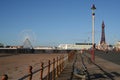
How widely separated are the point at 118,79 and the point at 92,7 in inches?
850

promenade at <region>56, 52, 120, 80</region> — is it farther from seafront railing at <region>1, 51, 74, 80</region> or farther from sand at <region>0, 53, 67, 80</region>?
sand at <region>0, 53, 67, 80</region>

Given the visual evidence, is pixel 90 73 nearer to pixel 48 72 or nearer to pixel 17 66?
pixel 48 72

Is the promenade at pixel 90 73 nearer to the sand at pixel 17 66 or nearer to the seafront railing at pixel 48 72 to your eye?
the seafront railing at pixel 48 72

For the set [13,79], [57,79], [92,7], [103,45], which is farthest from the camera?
[103,45]

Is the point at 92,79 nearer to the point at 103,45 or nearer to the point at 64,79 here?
the point at 64,79

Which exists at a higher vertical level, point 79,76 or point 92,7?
point 92,7

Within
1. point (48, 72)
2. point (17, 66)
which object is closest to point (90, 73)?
point (48, 72)

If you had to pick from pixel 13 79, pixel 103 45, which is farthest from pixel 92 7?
pixel 103 45

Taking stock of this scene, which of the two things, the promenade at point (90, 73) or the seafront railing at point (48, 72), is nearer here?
the seafront railing at point (48, 72)

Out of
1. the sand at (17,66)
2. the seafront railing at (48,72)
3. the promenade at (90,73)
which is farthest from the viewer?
the sand at (17,66)

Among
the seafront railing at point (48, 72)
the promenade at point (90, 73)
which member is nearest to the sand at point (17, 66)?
the seafront railing at point (48, 72)

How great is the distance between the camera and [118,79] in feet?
52.5

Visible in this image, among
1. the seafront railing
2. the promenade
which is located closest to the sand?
the seafront railing

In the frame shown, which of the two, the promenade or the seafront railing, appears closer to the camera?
the seafront railing
